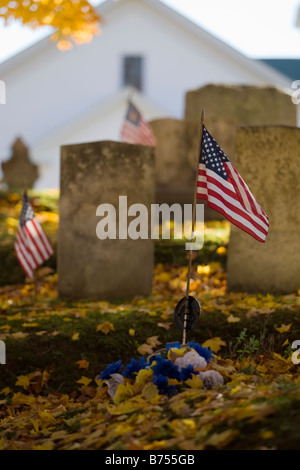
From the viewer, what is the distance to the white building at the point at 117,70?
93.0 ft

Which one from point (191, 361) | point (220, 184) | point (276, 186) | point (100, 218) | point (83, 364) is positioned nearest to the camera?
point (191, 361)

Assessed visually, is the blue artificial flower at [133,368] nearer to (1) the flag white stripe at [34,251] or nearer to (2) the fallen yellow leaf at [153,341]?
(2) the fallen yellow leaf at [153,341]

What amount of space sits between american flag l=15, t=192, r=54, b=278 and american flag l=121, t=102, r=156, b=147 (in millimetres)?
3859

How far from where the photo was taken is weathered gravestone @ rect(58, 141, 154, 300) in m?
8.16

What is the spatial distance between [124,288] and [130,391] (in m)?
3.58

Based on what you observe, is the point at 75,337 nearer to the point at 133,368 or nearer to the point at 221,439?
the point at 133,368

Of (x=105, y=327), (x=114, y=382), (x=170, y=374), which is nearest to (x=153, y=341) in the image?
(x=105, y=327)

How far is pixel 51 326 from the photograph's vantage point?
22.3ft

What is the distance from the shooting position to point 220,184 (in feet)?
17.5

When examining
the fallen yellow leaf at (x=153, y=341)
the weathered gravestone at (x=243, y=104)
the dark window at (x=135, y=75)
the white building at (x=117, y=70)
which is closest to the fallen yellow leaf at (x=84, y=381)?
the fallen yellow leaf at (x=153, y=341)

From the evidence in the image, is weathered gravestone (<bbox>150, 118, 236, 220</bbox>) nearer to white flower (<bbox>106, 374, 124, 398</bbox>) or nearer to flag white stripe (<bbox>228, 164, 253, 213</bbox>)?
flag white stripe (<bbox>228, 164, 253, 213</bbox>)

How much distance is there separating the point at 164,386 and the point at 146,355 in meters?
1.61

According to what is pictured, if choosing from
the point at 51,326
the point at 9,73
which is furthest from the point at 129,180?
the point at 9,73

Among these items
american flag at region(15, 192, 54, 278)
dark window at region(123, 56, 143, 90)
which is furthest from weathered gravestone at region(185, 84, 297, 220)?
dark window at region(123, 56, 143, 90)
